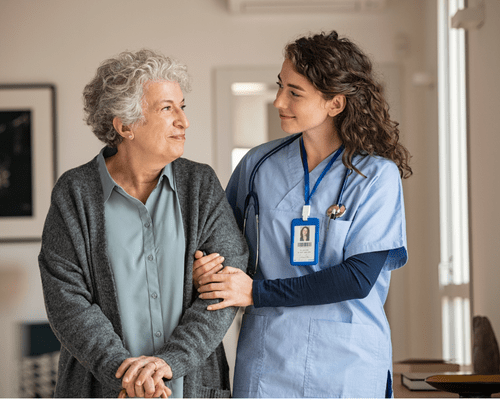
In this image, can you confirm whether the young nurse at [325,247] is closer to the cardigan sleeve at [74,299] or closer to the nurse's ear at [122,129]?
the cardigan sleeve at [74,299]

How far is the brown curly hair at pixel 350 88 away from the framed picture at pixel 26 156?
7.89ft

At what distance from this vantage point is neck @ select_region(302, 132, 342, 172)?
1.64 m

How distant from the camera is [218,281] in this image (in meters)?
1.37

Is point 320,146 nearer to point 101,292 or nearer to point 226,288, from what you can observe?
point 226,288

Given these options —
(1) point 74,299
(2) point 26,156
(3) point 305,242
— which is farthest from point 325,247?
(2) point 26,156

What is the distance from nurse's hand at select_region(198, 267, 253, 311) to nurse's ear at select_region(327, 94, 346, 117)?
0.52 meters

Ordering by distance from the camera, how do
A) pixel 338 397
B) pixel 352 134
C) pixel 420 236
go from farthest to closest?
1. pixel 420 236
2. pixel 352 134
3. pixel 338 397

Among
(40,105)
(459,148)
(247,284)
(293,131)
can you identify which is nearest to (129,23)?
(40,105)

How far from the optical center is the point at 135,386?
1221mm

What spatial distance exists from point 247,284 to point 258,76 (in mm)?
2346

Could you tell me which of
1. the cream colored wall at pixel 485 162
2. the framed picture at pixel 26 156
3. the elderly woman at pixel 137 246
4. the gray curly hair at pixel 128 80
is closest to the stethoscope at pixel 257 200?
the elderly woman at pixel 137 246

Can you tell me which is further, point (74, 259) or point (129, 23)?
point (129, 23)

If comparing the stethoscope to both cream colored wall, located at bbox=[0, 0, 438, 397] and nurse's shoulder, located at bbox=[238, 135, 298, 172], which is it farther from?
cream colored wall, located at bbox=[0, 0, 438, 397]

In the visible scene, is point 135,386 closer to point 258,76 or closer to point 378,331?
point 378,331
